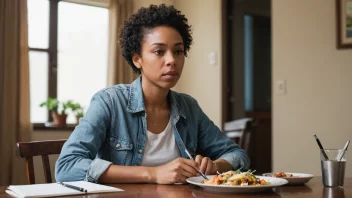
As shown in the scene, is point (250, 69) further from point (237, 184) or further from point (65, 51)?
point (237, 184)

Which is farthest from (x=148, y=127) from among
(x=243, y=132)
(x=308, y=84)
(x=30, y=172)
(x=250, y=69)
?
(x=250, y=69)

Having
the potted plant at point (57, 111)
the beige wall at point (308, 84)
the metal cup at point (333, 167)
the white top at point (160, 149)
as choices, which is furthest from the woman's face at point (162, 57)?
the potted plant at point (57, 111)

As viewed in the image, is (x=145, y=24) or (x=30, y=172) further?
(x=145, y=24)

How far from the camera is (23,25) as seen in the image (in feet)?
14.0

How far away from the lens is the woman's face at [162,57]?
169 cm

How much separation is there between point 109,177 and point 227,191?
0.39 meters

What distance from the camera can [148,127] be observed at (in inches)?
68.5

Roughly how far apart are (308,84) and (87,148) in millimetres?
2647

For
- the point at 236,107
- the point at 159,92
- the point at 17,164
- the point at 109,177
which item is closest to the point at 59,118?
the point at 17,164

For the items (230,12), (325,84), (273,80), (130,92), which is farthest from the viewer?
(230,12)

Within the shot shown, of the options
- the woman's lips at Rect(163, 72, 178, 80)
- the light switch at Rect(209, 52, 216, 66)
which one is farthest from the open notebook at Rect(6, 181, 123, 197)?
the light switch at Rect(209, 52, 216, 66)

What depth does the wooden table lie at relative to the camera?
1143 mm

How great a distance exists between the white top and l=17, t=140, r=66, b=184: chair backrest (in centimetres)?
30

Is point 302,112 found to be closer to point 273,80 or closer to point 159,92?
point 273,80
